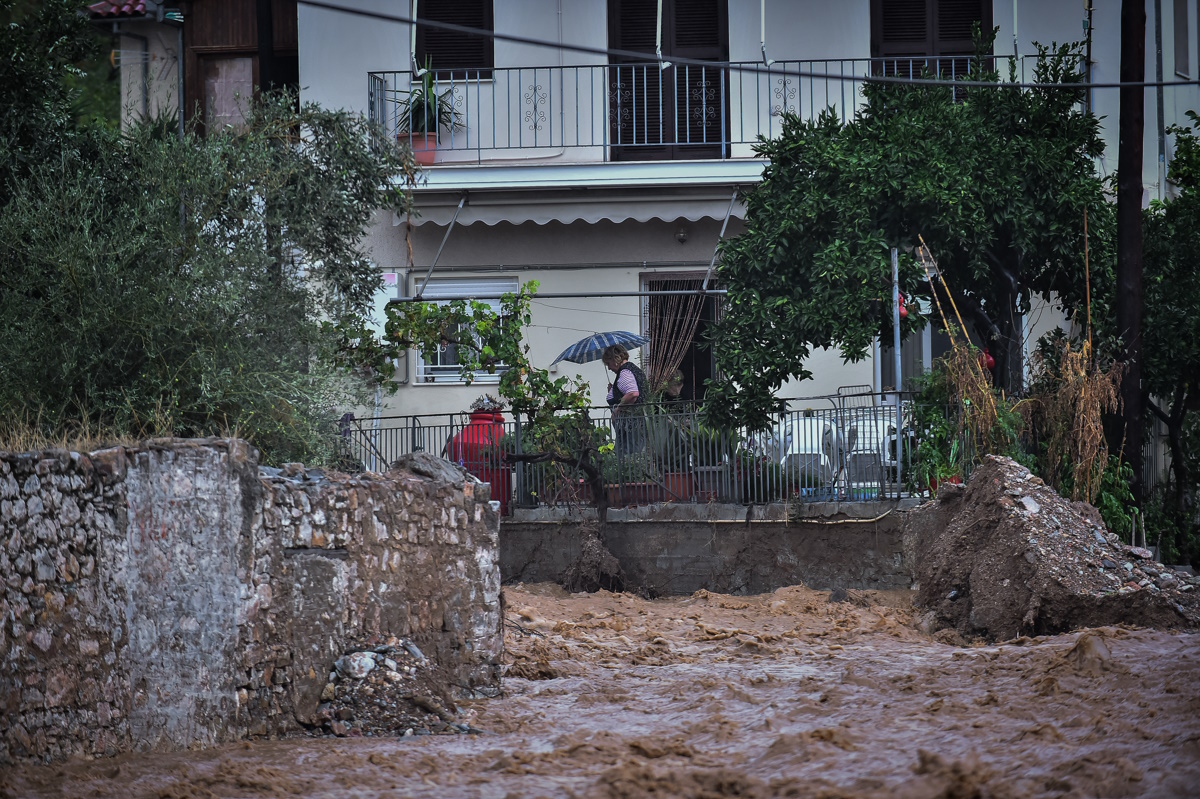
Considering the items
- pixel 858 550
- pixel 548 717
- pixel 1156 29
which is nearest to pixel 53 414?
pixel 548 717

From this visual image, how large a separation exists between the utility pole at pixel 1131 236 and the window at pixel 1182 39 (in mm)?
6257

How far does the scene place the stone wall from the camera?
6.34 meters

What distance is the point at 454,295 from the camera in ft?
59.2

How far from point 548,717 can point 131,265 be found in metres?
4.73

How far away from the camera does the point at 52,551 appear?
253 inches

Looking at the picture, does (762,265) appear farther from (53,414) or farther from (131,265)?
(53,414)

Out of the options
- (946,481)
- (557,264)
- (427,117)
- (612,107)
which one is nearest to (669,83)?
(612,107)

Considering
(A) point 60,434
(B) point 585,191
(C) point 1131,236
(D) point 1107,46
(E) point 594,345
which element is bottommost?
(A) point 60,434

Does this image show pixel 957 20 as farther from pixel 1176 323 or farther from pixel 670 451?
pixel 670 451

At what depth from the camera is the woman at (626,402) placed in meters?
14.3

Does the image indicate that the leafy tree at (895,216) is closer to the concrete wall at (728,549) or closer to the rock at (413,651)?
the concrete wall at (728,549)

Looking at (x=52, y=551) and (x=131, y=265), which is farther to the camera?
(x=131, y=265)

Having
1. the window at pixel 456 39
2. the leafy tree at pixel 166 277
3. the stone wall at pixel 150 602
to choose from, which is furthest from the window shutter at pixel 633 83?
the stone wall at pixel 150 602

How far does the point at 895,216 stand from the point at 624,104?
5837mm
